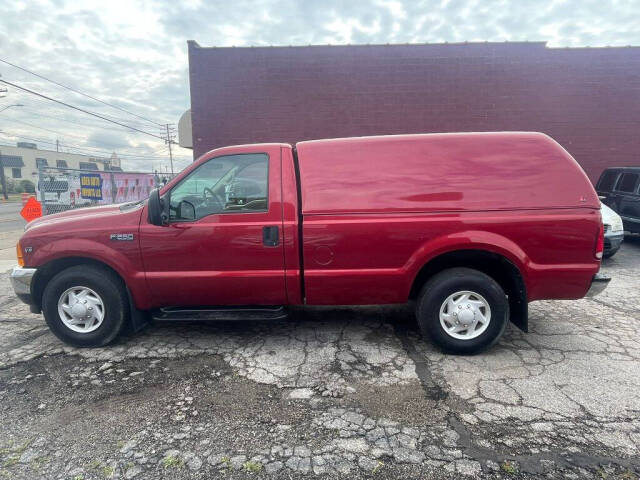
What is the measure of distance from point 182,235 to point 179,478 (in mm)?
1968

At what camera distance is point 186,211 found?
3.42 meters

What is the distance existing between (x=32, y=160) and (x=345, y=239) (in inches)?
3162

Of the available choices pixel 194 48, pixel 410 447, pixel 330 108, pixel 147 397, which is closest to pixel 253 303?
pixel 147 397

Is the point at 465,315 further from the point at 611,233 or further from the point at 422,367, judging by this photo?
the point at 611,233

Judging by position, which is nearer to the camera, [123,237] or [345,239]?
[345,239]

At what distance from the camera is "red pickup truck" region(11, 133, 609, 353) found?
3.25m

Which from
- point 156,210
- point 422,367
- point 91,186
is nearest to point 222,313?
point 156,210

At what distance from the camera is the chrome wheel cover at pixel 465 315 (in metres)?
3.34

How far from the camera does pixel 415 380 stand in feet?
9.85

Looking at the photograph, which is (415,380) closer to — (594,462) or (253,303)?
(594,462)

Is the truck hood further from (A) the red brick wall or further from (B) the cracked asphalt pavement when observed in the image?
(A) the red brick wall

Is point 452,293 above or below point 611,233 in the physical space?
below

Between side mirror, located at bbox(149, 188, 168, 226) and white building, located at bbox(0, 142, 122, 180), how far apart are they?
58284 mm

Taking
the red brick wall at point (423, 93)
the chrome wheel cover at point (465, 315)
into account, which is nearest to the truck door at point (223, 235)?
the chrome wheel cover at point (465, 315)
